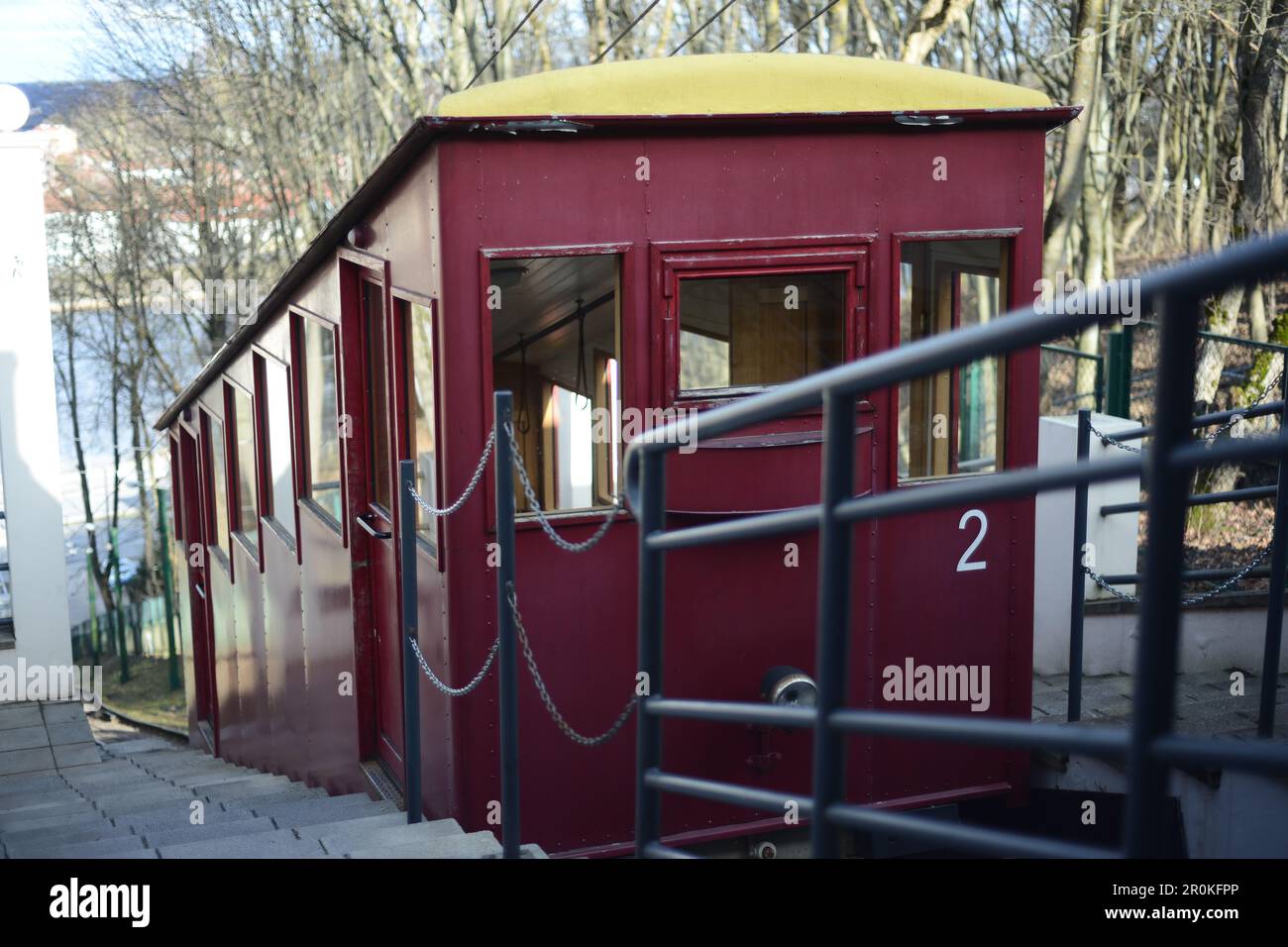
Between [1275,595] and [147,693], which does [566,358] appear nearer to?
[1275,595]

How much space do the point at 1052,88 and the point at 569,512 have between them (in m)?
18.7

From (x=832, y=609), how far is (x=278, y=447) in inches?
260

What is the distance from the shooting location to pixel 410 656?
520 centimetres

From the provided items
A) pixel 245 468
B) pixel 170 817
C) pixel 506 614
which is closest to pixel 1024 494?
pixel 506 614

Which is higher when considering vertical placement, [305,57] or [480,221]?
[305,57]

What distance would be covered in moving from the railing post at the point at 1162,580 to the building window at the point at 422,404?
12.6 feet

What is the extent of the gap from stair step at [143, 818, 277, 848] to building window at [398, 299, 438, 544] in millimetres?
1385

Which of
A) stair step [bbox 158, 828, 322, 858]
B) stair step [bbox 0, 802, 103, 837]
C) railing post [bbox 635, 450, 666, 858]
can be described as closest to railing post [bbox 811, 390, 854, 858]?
railing post [bbox 635, 450, 666, 858]

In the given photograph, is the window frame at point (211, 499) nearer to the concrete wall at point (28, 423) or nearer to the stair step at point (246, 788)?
the concrete wall at point (28, 423)

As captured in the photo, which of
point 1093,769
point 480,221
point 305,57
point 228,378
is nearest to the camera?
point 480,221
